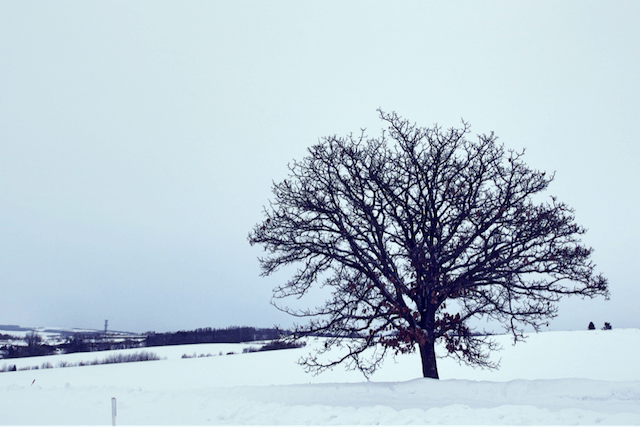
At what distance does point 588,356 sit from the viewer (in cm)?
2647

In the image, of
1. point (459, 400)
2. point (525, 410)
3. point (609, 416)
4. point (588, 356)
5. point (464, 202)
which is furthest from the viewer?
point (588, 356)

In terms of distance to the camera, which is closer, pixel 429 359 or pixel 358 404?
pixel 358 404

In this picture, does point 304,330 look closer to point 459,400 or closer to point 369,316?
point 369,316

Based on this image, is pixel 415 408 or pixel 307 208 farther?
pixel 307 208

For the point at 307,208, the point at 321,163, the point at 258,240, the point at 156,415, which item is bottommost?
the point at 156,415

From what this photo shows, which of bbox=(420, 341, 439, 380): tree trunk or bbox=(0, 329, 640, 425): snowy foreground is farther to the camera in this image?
bbox=(420, 341, 439, 380): tree trunk

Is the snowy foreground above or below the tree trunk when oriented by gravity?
below

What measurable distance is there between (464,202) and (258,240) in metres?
6.19

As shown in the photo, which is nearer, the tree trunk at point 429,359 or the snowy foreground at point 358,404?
the snowy foreground at point 358,404

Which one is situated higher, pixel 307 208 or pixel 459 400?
pixel 307 208

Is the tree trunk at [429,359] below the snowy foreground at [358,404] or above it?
above

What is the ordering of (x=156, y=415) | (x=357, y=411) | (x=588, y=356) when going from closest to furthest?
(x=357, y=411) < (x=156, y=415) < (x=588, y=356)

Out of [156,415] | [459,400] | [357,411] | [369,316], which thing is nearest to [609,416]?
[459,400]

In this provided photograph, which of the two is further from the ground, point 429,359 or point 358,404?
point 429,359
